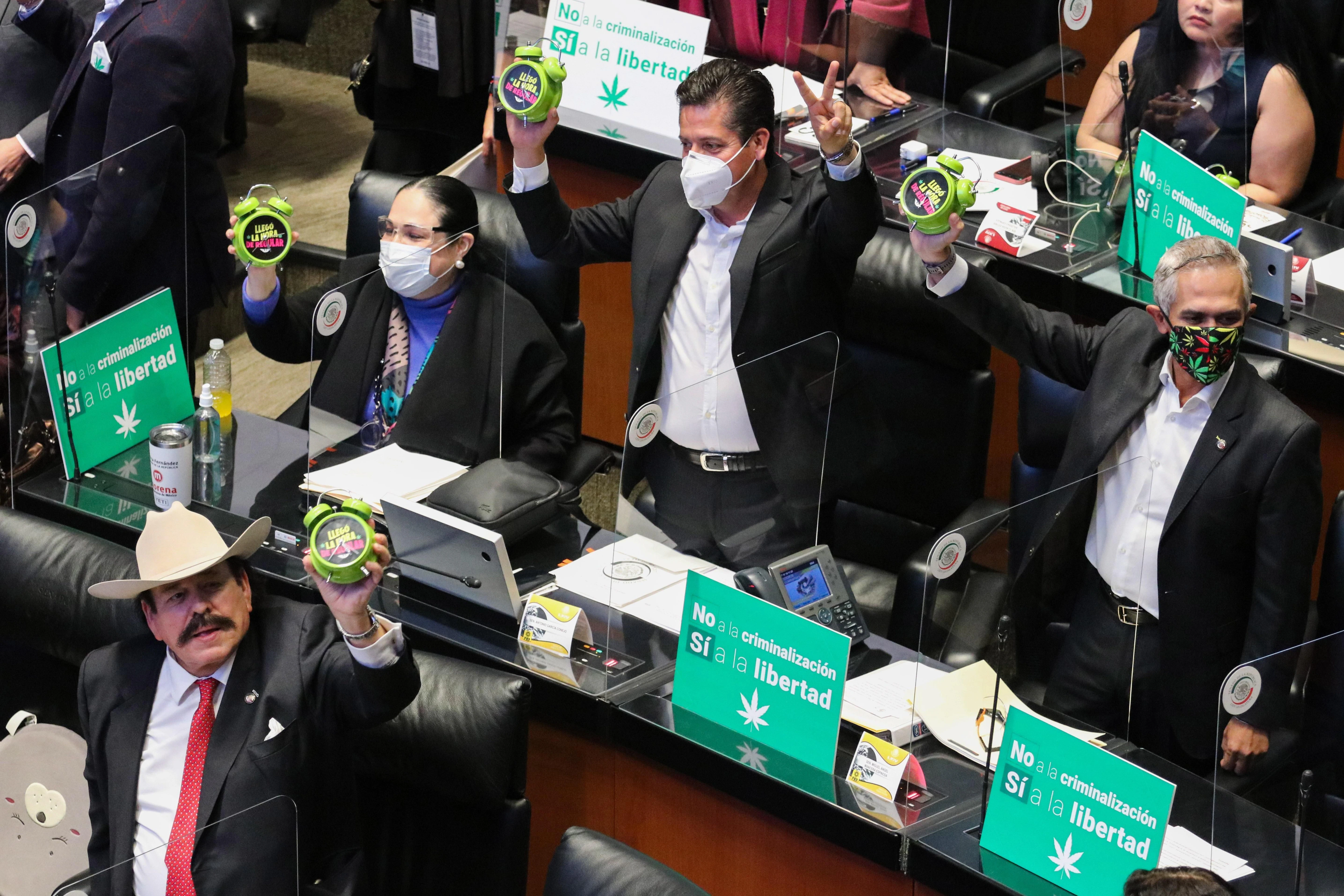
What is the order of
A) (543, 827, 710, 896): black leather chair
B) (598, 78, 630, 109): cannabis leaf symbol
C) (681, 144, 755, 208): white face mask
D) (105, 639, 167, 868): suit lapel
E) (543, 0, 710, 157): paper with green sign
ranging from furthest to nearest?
(598, 78, 630, 109): cannabis leaf symbol
(543, 0, 710, 157): paper with green sign
(681, 144, 755, 208): white face mask
(105, 639, 167, 868): suit lapel
(543, 827, 710, 896): black leather chair

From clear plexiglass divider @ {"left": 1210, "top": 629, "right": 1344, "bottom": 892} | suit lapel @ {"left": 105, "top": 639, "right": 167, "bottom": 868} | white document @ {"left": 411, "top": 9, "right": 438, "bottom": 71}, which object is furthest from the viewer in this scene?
Answer: white document @ {"left": 411, "top": 9, "right": 438, "bottom": 71}

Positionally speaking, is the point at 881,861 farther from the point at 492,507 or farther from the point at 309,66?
the point at 309,66

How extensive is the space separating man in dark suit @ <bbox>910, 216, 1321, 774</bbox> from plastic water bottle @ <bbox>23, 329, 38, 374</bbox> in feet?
7.25

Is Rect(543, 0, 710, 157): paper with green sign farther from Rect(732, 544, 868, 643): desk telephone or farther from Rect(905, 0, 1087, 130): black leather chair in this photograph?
Rect(732, 544, 868, 643): desk telephone

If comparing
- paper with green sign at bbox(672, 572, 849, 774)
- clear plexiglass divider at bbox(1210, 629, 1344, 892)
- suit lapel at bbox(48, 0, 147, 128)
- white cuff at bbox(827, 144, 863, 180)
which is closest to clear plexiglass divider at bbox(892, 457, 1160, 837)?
paper with green sign at bbox(672, 572, 849, 774)

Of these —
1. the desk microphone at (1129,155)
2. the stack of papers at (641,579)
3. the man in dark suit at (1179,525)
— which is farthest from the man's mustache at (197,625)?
the desk microphone at (1129,155)

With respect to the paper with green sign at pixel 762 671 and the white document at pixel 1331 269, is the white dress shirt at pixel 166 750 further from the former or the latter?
the white document at pixel 1331 269

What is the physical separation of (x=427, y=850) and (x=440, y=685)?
0.32 meters

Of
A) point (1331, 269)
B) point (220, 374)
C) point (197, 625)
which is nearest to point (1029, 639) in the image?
point (197, 625)

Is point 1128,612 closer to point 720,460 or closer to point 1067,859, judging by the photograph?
point 1067,859

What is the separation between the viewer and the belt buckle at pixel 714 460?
3.17m

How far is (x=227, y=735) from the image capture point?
291 cm

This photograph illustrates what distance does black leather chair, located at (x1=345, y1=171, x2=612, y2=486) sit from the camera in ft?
12.6

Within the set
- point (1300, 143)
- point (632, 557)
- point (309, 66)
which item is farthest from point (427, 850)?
point (309, 66)
